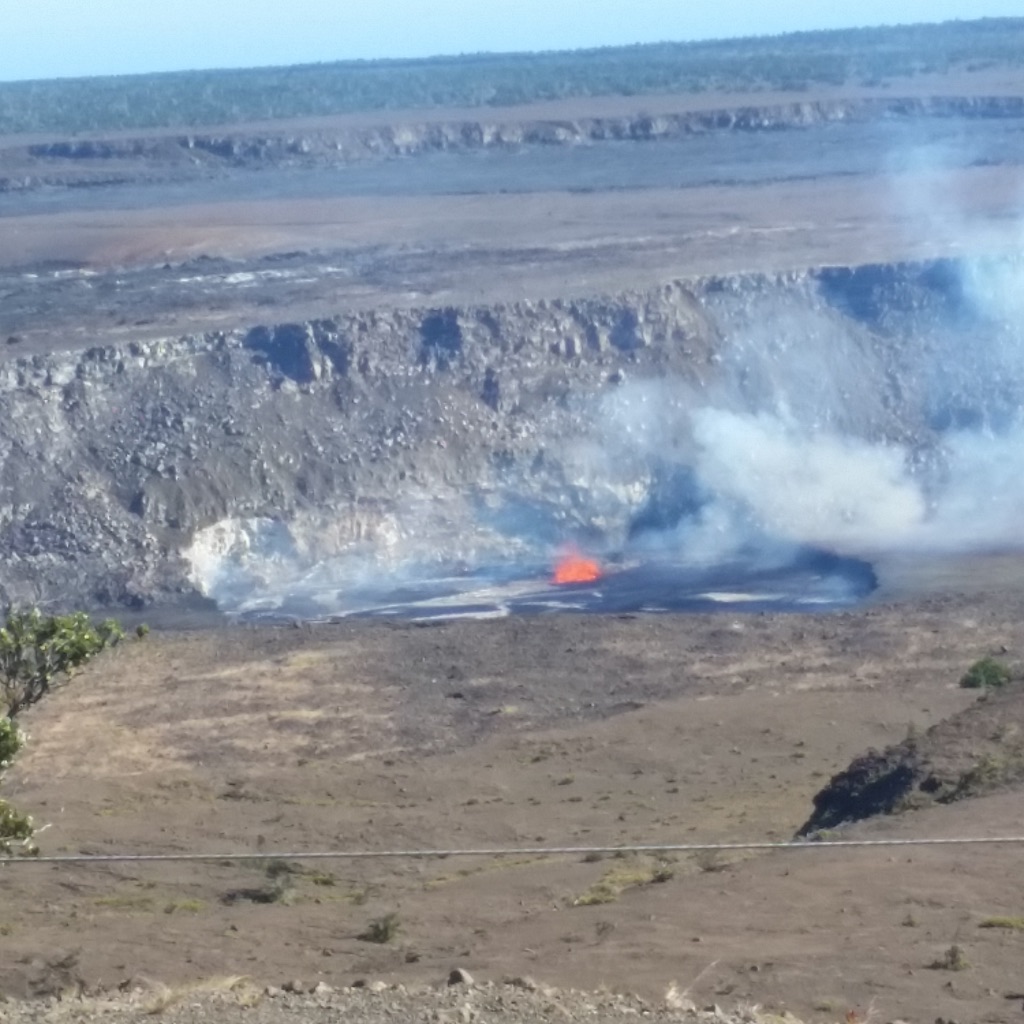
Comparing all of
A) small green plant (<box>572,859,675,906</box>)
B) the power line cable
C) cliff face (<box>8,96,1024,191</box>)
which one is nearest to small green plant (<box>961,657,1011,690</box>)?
small green plant (<box>572,859,675,906</box>)

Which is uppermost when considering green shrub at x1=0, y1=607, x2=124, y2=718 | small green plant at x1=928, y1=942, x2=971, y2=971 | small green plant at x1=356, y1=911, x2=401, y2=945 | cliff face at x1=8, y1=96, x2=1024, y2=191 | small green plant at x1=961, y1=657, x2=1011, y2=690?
cliff face at x1=8, y1=96, x2=1024, y2=191

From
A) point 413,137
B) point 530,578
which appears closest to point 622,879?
point 530,578

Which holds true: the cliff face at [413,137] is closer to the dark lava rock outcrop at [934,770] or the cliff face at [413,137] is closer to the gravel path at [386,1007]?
the dark lava rock outcrop at [934,770]

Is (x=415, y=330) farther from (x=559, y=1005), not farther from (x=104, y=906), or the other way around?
(x=559, y=1005)

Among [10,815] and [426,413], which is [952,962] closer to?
[10,815]

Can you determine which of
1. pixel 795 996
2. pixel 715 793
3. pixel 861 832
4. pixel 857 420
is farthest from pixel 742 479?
pixel 795 996

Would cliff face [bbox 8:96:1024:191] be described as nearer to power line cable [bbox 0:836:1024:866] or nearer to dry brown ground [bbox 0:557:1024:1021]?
dry brown ground [bbox 0:557:1024:1021]
